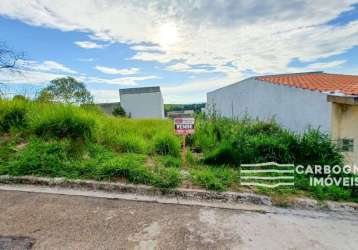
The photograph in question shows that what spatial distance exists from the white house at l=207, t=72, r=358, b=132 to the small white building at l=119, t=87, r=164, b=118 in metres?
23.1

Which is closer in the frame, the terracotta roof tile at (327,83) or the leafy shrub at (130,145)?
the leafy shrub at (130,145)

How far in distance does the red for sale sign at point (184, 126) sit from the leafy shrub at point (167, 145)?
871 mm

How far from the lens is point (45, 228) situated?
7.98 ft

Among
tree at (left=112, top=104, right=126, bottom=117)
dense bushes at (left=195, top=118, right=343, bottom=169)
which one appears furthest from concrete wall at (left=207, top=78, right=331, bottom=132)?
tree at (left=112, top=104, right=126, bottom=117)

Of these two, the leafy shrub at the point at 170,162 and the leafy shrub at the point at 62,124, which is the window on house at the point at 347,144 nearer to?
the leafy shrub at the point at 170,162

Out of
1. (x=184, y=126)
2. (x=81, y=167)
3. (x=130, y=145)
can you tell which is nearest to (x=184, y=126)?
(x=184, y=126)

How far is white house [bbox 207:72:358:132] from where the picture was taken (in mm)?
5414

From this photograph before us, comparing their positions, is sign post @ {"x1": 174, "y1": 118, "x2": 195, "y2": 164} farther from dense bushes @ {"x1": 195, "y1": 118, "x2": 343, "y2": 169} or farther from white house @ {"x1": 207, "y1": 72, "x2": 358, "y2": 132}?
white house @ {"x1": 207, "y1": 72, "x2": 358, "y2": 132}

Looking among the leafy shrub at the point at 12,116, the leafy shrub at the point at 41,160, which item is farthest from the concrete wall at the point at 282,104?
the leafy shrub at the point at 12,116

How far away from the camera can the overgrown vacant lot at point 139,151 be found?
3.65 meters

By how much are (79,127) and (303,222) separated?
4.61 m

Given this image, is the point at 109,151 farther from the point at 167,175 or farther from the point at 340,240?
the point at 340,240

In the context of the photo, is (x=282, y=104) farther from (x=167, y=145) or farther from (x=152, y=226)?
(x=152, y=226)

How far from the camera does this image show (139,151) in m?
5.05
